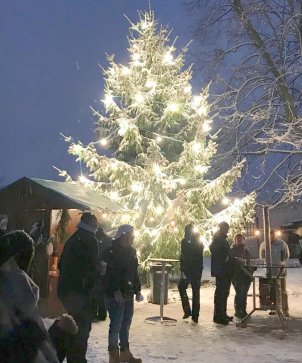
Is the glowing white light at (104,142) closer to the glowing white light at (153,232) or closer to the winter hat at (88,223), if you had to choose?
the glowing white light at (153,232)

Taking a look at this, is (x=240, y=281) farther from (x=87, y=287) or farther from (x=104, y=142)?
(x=104, y=142)

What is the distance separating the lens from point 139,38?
1650 cm

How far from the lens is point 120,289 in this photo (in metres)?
5.96

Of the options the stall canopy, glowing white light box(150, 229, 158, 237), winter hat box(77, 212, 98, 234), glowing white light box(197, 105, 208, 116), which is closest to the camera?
winter hat box(77, 212, 98, 234)

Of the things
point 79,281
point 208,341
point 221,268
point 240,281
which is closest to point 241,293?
point 240,281

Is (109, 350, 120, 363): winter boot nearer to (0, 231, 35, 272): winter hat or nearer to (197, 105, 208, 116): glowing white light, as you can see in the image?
(0, 231, 35, 272): winter hat

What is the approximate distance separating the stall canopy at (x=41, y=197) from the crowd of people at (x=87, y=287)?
37.5 inches

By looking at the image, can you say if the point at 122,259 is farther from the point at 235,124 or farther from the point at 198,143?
the point at 235,124

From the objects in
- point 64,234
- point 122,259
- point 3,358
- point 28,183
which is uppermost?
point 28,183

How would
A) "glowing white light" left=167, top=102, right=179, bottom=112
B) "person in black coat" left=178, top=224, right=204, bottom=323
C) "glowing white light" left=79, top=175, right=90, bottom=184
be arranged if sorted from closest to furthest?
"person in black coat" left=178, top=224, right=204, bottom=323, "glowing white light" left=167, top=102, right=179, bottom=112, "glowing white light" left=79, top=175, right=90, bottom=184

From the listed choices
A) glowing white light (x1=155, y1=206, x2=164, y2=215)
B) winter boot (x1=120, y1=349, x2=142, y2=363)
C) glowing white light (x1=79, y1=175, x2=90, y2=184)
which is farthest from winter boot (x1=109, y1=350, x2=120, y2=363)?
glowing white light (x1=79, y1=175, x2=90, y2=184)

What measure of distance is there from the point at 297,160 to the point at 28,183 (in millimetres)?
10780

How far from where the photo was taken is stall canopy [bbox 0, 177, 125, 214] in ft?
32.3

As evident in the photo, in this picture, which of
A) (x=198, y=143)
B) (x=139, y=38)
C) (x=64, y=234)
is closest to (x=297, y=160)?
(x=198, y=143)
